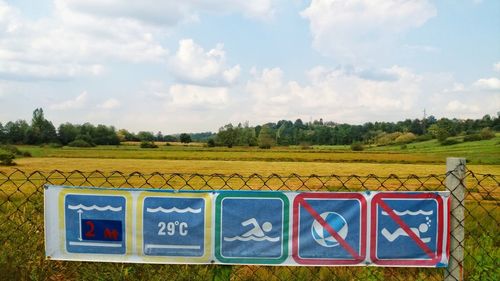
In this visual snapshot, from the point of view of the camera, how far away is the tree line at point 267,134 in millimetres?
99125

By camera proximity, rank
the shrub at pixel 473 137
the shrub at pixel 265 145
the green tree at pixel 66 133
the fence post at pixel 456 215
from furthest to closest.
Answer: the shrub at pixel 265 145
the green tree at pixel 66 133
the shrub at pixel 473 137
the fence post at pixel 456 215

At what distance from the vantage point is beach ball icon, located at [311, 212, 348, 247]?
10.6 feet

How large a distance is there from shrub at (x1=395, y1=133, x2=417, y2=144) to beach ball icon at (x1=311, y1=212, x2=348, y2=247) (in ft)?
374

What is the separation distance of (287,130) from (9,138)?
84.3 m

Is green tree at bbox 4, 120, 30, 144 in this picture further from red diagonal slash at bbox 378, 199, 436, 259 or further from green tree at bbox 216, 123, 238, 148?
red diagonal slash at bbox 378, 199, 436, 259

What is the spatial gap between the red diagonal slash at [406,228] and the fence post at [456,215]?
170 millimetres

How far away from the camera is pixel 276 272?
4.52 meters

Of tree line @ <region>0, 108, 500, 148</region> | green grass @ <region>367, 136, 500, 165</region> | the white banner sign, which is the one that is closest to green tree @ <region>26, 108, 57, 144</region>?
tree line @ <region>0, 108, 500, 148</region>

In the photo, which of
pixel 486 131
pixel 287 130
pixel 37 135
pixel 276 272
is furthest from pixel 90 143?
pixel 276 272

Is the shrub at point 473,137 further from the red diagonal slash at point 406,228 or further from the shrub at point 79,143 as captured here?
the red diagonal slash at point 406,228

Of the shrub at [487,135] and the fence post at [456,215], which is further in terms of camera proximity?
the shrub at [487,135]

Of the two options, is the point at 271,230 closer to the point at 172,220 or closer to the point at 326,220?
the point at 326,220

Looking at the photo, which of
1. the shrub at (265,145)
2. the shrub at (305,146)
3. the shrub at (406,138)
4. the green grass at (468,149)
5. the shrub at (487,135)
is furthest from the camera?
→ the shrub at (305,146)

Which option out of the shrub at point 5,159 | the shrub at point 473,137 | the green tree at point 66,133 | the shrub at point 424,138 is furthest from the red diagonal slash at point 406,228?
the shrub at point 424,138
